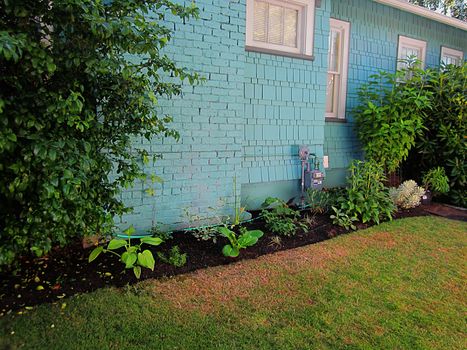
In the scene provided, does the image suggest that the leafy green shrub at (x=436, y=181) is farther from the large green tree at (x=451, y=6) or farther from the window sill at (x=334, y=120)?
the large green tree at (x=451, y=6)

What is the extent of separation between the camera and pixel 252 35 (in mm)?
4777

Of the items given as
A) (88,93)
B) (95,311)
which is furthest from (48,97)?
(95,311)

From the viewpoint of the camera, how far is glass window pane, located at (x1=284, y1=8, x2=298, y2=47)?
5113mm

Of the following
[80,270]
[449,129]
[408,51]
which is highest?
[408,51]

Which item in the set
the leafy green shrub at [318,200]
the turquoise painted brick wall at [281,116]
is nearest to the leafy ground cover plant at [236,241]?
the turquoise painted brick wall at [281,116]

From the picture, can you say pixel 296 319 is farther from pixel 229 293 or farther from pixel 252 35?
pixel 252 35

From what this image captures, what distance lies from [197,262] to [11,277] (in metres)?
1.53

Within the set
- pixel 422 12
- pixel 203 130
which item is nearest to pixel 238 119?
pixel 203 130

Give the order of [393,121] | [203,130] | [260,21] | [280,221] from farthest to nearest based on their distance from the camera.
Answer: [393,121]
[260,21]
[280,221]
[203,130]

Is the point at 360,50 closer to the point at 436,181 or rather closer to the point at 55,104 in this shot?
the point at 436,181

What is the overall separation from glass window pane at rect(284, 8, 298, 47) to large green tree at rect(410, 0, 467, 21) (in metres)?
16.3

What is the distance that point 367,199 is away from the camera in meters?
4.82

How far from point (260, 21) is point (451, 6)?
17.8 m

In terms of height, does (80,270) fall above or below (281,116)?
below
